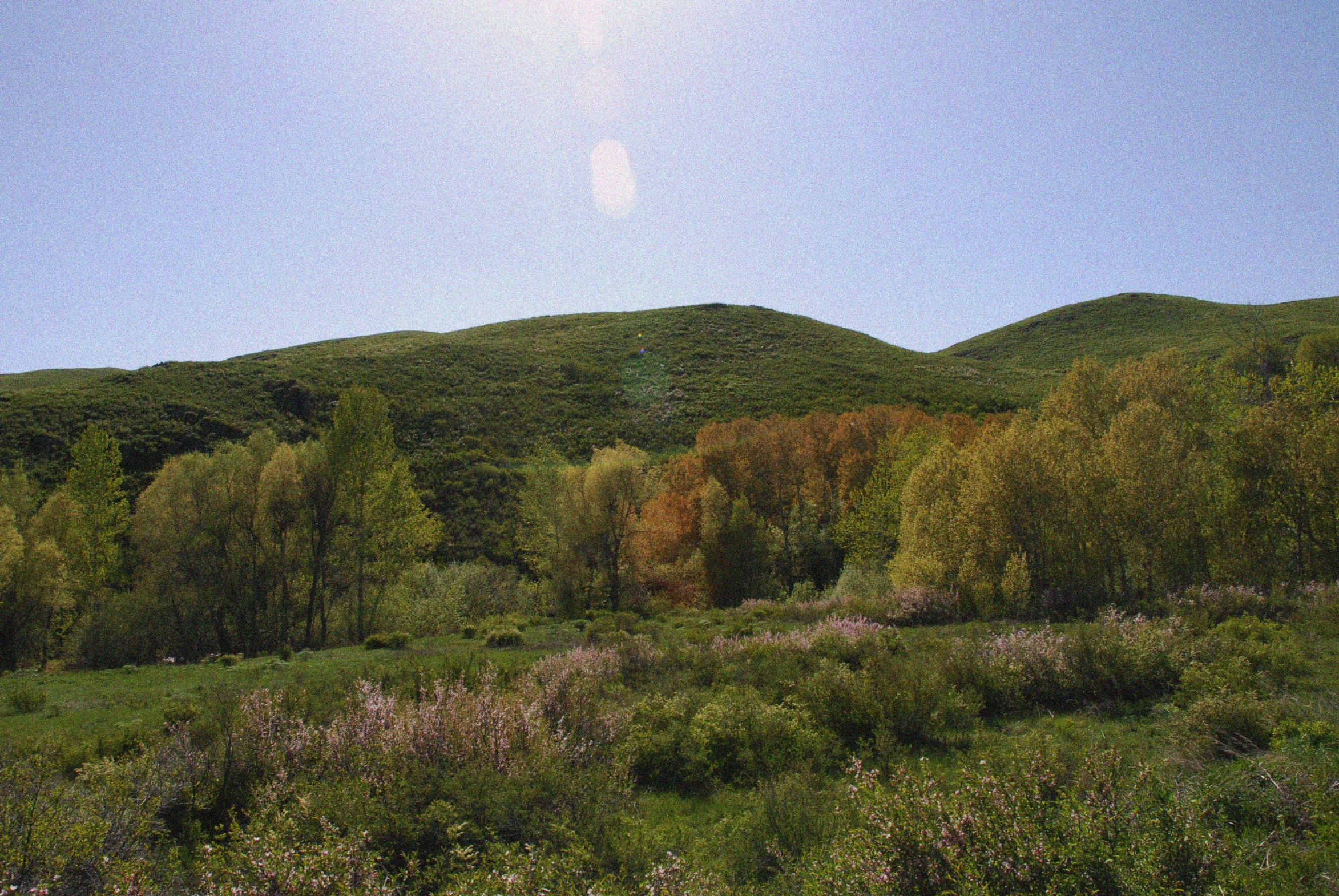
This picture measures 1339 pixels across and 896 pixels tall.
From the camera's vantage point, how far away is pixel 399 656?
19.8 meters

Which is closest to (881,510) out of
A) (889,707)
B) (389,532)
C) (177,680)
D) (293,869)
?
(889,707)

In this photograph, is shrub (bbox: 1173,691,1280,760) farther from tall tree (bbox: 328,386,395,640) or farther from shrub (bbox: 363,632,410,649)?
tall tree (bbox: 328,386,395,640)

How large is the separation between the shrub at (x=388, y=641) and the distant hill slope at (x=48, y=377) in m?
98.0

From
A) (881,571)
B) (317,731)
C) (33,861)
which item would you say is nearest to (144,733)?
(317,731)

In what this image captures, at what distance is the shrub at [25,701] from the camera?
47.0 feet

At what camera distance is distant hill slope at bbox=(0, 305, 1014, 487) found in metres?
47.9

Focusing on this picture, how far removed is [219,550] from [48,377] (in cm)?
11181

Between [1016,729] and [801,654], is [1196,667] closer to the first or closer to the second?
[1016,729]

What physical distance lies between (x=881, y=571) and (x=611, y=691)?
67.1ft

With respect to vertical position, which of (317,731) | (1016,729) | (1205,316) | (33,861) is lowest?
(1016,729)

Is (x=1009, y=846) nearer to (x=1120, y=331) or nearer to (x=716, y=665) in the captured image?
(x=716, y=665)

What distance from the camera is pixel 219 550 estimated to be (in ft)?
87.2

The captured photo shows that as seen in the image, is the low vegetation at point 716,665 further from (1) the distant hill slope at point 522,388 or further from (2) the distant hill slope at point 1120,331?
(2) the distant hill slope at point 1120,331

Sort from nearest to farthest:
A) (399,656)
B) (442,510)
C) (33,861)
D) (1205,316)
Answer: (33,861), (399,656), (442,510), (1205,316)
